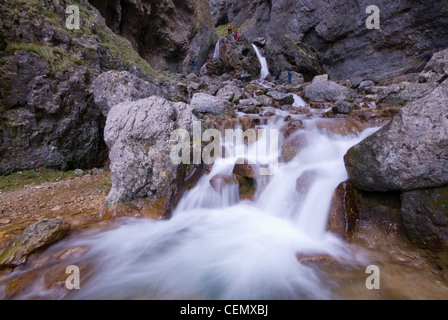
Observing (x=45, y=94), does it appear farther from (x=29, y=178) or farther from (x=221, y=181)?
(x=221, y=181)

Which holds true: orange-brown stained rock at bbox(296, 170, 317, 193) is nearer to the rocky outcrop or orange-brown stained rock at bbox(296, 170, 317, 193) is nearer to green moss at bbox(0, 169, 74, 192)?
green moss at bbox(0, 169, 74, 192)

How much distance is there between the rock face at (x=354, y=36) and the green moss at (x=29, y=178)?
20.2m

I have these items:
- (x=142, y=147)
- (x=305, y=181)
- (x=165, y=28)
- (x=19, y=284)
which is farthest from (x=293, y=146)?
(x=165, y=28)

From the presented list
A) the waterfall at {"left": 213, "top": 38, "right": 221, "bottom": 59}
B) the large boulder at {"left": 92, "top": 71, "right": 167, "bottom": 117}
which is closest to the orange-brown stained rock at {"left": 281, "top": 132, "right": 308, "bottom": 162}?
the large boulder at {"left": 92, "top": 71, "right": 167, "bottom": 117}

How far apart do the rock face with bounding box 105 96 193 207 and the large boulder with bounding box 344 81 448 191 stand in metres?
3.23

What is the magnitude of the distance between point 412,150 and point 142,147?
167 inches

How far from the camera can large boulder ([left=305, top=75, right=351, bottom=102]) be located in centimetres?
1169

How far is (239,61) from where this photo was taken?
20000mm

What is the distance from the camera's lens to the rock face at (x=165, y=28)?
14.6 m

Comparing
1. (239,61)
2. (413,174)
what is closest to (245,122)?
(413,174)

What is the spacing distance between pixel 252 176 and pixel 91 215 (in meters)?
3.02

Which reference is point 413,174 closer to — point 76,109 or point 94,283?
point 94,283

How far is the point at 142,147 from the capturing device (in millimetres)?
4344

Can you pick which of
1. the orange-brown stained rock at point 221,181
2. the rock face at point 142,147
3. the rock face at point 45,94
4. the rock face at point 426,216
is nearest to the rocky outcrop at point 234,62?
the rock face at point 45,94
